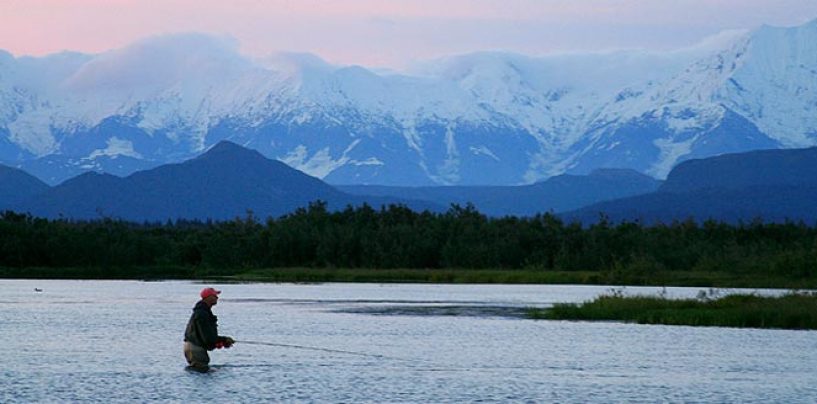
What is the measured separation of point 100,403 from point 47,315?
3069 centimetres

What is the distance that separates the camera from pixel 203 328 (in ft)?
130

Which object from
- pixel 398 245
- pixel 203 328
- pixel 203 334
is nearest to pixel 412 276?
pixel 398 245

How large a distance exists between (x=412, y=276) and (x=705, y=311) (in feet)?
197

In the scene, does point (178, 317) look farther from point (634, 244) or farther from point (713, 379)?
point (634, 244)

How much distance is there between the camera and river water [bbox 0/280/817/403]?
3853 cm

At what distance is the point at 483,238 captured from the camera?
5276 inches

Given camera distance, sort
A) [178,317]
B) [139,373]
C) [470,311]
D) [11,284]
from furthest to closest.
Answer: [11,284]
[470,311]
[178,317]
[139,373]

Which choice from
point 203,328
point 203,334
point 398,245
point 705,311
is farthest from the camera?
point 398,245

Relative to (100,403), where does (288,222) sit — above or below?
above

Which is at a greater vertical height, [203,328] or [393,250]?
[393,250]

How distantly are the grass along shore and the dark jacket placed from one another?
25897 millimetres

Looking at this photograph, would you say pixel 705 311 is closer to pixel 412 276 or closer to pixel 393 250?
pixel 412 276

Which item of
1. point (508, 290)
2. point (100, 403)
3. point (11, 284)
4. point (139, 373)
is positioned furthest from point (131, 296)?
point (100, 403)

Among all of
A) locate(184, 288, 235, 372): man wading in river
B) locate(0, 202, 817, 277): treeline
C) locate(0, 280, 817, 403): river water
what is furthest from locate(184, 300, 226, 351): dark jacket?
locate(0, 202, 817, 277): treeline
